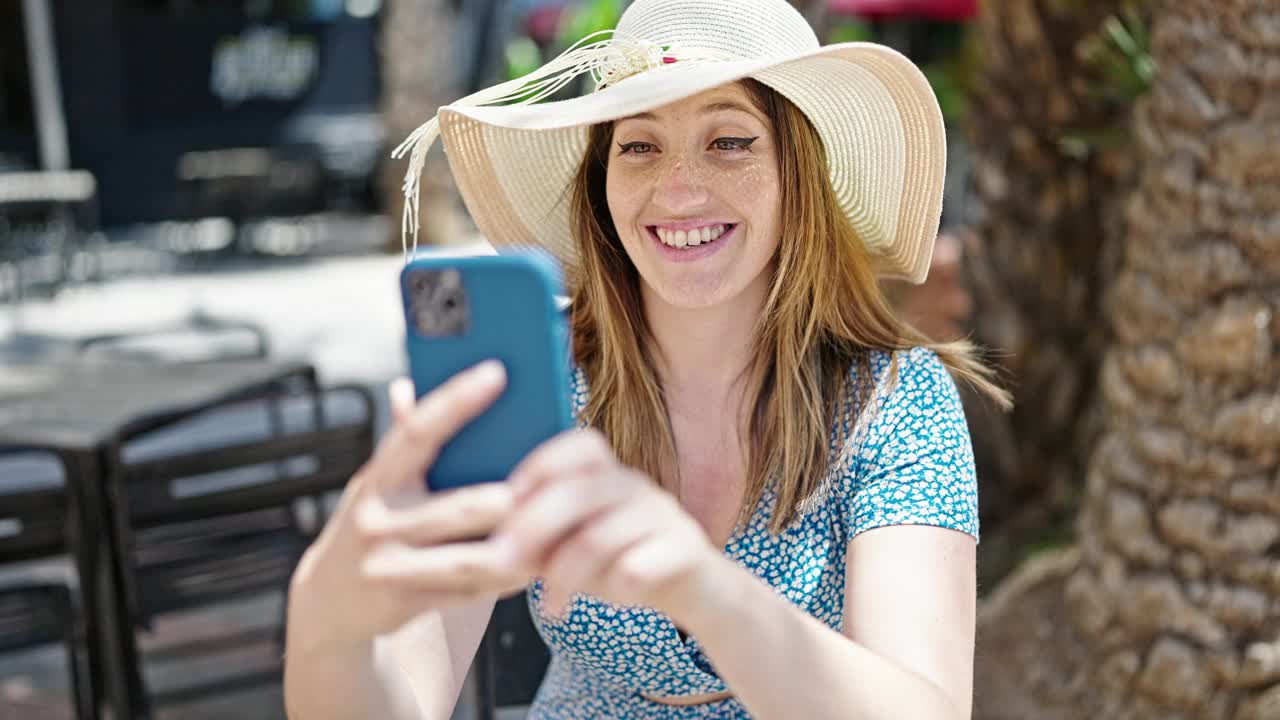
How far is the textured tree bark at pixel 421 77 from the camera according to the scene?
11289 millimetres

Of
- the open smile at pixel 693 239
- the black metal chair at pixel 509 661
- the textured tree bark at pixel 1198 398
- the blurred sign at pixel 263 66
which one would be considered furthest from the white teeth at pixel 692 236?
the blurred sign at pixel 263 66

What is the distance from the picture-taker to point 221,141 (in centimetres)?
1476

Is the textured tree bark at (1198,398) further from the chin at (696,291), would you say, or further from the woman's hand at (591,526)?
the woman's hand at (591,526)

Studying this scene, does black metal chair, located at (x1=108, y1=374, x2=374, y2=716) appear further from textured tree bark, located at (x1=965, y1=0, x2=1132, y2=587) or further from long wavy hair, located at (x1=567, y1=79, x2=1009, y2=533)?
textured tree bark, located at (x1=965, y1=0, x2=1132, y2=587)

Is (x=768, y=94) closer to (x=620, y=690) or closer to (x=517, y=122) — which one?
(x=517, y=122)

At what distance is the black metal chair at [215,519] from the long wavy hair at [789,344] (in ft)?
4.62

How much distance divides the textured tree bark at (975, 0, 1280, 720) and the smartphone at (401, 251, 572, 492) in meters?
2.04

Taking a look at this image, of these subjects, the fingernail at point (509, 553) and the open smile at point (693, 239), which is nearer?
the fingernail at point (509, 553)

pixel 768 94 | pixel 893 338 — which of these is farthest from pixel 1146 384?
pixel 768 94

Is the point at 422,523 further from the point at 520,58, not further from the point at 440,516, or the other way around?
the point at 520,58

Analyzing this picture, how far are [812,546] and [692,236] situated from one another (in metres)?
0.46

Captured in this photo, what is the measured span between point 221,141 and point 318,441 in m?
12.6

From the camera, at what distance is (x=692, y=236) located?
67.4 inches

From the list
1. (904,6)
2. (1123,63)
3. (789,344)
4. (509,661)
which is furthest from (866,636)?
(904,6)
